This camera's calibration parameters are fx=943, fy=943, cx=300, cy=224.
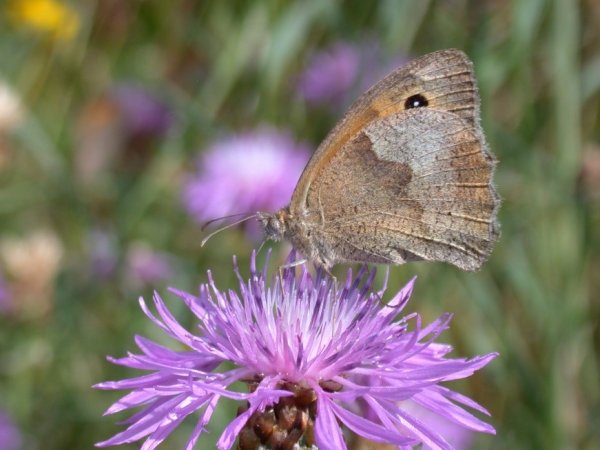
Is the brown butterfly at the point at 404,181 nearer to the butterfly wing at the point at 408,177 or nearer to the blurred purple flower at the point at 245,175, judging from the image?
the butterfly wing at the point at 408,177

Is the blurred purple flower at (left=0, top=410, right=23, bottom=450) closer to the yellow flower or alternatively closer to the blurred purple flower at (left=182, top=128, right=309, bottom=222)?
the blurred purple flower at (left=182, top=128, right=309, bottom=222)

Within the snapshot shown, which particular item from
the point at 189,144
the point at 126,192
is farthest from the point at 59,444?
the point at 189,144

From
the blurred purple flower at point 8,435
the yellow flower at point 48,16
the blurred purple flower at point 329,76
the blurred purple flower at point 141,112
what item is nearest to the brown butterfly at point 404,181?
the blurred purple flower at point 8,435

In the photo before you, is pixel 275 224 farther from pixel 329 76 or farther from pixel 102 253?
pixel 329 76

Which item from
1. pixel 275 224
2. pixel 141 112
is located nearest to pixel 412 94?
pixel 275 224

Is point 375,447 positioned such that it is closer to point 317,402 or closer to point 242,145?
point 317,402
